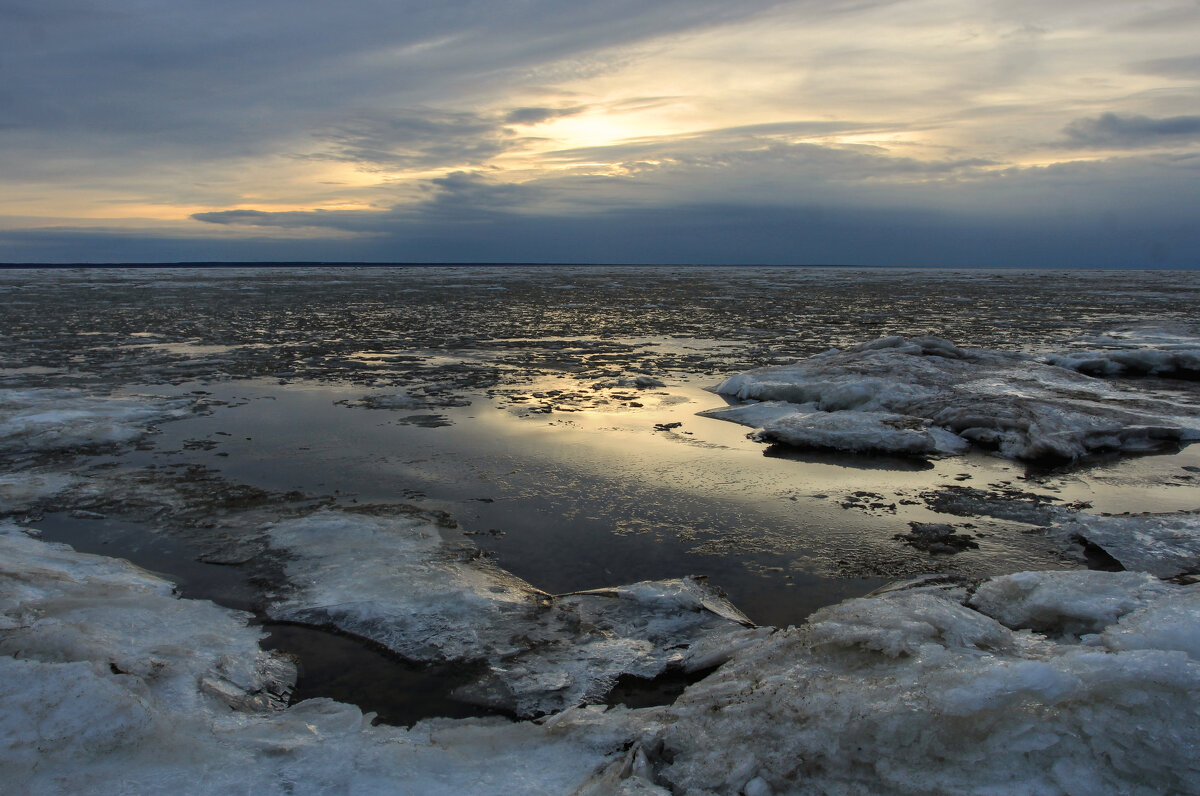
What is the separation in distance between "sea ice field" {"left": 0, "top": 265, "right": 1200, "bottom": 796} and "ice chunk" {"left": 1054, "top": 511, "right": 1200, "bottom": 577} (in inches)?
1.1

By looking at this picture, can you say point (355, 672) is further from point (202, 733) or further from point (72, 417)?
point (72, 417)

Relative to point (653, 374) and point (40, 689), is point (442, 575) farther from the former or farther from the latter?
point (653, 374)

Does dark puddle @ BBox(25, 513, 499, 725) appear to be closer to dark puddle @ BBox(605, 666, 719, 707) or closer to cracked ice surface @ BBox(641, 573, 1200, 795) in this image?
dark puddle @ BBox(605, 666, 719, 707)

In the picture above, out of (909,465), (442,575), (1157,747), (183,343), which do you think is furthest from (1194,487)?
(183,343)

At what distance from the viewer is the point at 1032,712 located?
228cm

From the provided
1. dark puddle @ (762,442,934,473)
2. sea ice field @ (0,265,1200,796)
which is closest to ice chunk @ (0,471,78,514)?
sea ice field @ (0,265,1200,796)

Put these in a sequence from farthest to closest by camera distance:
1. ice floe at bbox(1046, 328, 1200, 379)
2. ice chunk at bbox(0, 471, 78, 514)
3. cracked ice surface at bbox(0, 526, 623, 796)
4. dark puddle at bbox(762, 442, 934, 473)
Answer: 1. ice floe at bbox(1046, 328, 1200, 379)
2. dark puddle at bbox(762, 442, 934, 473)
3. ice chunk at bbox(0, 471, 78, 514)
4. cracked ice surface at bbox(0, 526, 623, 796)

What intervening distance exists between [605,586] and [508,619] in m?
0.61

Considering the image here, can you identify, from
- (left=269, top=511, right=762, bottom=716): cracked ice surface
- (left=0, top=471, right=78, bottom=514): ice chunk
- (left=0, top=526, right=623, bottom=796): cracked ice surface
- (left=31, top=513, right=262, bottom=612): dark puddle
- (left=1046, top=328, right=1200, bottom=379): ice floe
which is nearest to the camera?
(left=0, top=526, right=623, bottom=796): cracked ice surface

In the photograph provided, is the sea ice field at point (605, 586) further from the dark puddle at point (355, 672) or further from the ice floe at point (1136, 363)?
the ice floe at point (1136, 363)

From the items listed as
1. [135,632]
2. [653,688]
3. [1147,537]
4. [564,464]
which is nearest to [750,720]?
[653,688]

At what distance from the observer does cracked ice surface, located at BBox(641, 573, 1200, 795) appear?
212 centimetres

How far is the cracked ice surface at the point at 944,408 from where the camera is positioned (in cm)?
633

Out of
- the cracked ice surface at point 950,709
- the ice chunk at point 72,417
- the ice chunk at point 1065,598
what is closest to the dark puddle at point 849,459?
the ice chunk at point 1065,598
